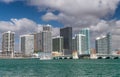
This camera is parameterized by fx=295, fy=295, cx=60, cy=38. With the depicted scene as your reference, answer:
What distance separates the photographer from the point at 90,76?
75.9 m

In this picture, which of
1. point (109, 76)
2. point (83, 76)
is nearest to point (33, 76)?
point (83, 76)

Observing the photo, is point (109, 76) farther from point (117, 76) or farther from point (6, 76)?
point (6, 76)

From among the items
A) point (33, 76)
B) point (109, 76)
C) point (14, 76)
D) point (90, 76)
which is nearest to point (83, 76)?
point (90, 76)

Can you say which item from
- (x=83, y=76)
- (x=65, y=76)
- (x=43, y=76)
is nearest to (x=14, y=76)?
(x=43, y=76)

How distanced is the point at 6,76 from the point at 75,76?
58.6 feet

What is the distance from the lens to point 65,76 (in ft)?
249

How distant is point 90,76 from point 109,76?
483 centimetres

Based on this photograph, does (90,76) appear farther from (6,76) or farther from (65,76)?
(6,76)

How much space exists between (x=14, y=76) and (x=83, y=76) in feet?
58.2

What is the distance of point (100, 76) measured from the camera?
249 ft

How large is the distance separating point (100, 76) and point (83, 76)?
4358 millimetres

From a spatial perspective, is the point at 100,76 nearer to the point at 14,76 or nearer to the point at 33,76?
the point at 33,76

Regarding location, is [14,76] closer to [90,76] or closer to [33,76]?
[33,76]

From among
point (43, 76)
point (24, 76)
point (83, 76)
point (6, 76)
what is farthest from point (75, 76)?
point (6, 76)
